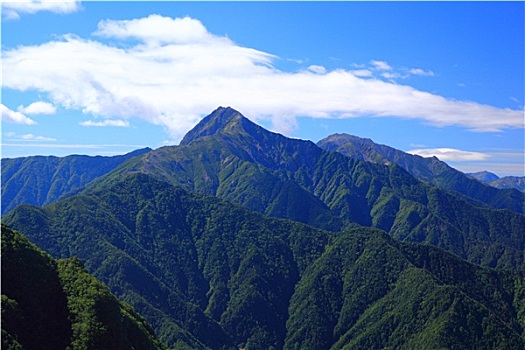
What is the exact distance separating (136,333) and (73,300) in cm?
1872

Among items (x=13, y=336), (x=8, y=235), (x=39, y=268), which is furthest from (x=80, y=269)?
(x=13, y=336)

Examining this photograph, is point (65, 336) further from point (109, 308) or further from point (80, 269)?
point (80, 269)

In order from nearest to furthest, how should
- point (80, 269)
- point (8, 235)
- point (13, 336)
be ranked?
point (13, 336)
point (8, 235)
point (80, 269)

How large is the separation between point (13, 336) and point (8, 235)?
2290cm

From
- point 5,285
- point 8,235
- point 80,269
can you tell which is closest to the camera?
point 5,285

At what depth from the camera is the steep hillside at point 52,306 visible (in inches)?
3789

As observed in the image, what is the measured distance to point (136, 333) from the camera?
116 meters

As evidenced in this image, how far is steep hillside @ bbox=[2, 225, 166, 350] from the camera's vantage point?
9625 centimetres

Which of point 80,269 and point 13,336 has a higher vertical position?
point 80,269

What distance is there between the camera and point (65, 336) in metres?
101

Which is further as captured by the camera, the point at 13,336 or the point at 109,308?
the point at 109,308

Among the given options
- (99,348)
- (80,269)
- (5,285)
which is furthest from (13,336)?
(80,269)

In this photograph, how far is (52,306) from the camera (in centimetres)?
10444

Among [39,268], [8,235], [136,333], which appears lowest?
[136,333]
